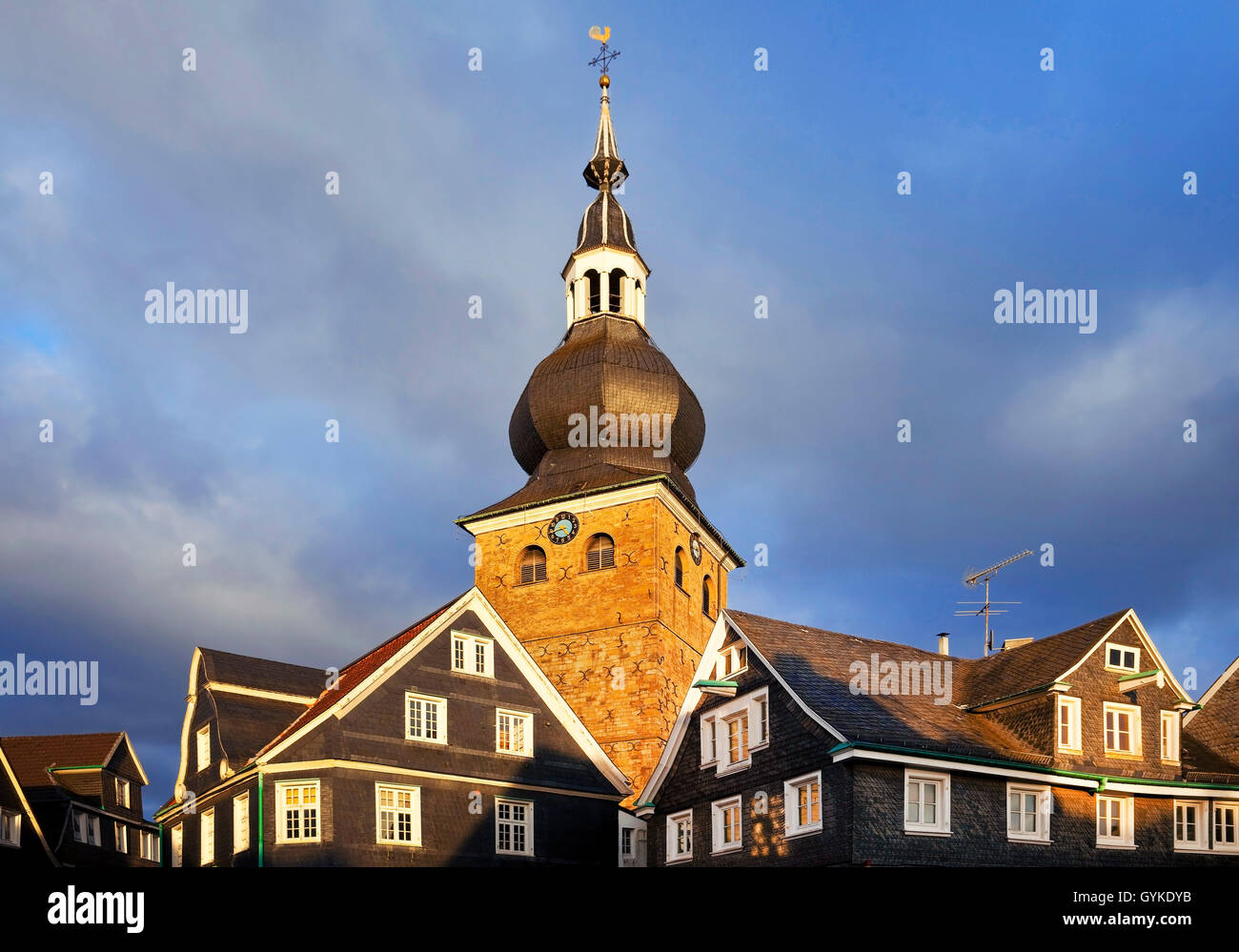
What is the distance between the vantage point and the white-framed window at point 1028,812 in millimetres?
34091

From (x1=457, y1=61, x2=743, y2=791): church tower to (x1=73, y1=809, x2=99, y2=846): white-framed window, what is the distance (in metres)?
17.5

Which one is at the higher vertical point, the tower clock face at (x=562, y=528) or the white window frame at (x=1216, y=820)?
the tower clock face at (x=562, y=528)

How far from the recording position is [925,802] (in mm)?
33250

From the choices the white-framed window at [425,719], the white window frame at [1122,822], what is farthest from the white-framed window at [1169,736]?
the white-framed window at [425,719]

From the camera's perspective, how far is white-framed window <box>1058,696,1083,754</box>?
Result: 116 ft

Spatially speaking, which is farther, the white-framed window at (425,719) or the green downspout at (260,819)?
the white-framed window at (425,719)

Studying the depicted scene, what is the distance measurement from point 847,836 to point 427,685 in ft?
44.1

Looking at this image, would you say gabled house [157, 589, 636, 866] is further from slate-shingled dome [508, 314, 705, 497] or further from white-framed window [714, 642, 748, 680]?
slate-shingled dome [508, 314, 705, 497]

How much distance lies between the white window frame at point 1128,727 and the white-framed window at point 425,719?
1718cm

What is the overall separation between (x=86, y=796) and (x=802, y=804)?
3297cm

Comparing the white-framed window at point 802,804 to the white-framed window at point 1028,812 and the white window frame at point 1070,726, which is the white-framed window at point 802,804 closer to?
the white-framed window at point 1028,812
